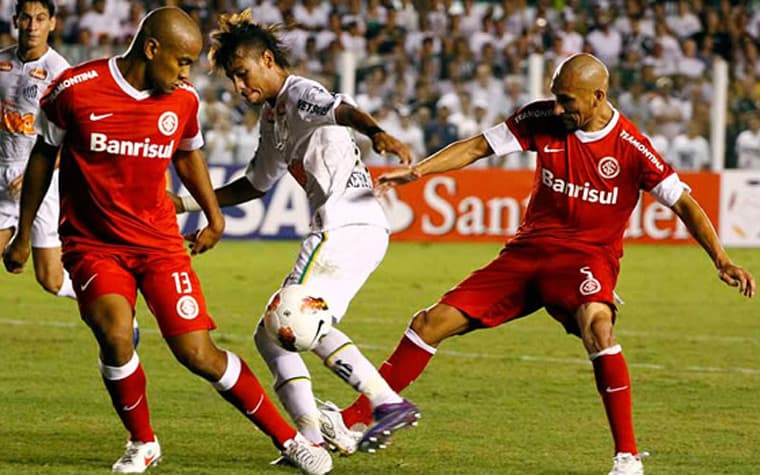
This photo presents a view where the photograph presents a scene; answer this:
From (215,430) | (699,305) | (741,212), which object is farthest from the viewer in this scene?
(741,212)

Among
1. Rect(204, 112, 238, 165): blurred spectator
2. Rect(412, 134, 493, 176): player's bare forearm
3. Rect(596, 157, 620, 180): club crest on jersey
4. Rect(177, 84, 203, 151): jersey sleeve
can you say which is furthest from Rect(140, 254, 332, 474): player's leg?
Rect(204, 112, 238, 165): blurred spectator

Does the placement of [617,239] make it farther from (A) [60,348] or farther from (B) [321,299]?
(A) [60,348]

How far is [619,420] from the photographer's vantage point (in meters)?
7.29

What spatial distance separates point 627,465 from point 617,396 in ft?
1.13

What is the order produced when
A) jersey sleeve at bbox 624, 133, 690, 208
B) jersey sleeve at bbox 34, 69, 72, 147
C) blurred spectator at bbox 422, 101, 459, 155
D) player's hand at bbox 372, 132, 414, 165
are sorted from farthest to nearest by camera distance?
blurred spectator at bbox 422, 101, 459, 155 → jersey sleeve at bbox 624, 133, 690, 208 → jersey sleeve at bbox 34, 69, 72, 147 → player's hand at bbox 372, 132, 414, 165

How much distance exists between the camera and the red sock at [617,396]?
23.8 ft

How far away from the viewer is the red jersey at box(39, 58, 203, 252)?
702cm

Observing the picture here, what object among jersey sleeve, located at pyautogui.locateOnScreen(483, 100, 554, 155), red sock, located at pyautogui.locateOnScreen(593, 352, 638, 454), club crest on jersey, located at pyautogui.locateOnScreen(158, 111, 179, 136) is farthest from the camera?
jersey sleeve, located at pyautogui.locateOnScreen(483, 100, 554, 155)

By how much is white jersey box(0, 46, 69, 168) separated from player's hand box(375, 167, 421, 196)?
4177 mm

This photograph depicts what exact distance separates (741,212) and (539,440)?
560 inches

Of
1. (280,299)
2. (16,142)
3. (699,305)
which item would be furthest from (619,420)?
(699,305)

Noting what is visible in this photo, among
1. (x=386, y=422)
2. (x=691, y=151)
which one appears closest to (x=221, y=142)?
(x=691, y=151)

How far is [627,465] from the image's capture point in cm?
714

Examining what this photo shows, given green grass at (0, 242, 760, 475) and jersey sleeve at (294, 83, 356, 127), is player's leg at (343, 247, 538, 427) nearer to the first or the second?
green grass at (0, 242, 760, 475)
